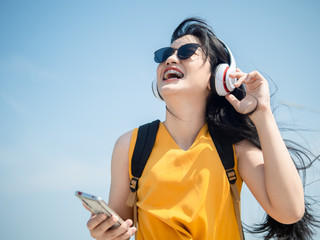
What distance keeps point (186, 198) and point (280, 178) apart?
34.5 inches

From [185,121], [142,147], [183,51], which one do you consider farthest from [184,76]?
[142,147]

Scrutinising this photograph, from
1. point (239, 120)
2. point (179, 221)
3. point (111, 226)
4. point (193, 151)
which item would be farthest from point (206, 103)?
point (111, 226)

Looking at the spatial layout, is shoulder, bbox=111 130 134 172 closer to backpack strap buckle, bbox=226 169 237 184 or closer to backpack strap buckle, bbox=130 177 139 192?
backpack strap buckle, bbox=130 177 139 192

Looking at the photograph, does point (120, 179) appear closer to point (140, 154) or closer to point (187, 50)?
point (140, 154)

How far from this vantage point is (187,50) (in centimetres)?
335

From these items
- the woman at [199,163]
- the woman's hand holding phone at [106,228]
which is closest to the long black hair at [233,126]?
the woman at [199,163]

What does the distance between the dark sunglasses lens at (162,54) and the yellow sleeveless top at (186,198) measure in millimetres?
1109

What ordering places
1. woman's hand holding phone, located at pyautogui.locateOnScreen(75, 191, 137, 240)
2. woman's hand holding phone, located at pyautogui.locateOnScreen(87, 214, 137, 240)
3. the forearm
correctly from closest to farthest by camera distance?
woman's hand holding phone, located at pyautogui.locateOnScreen(75, 191, 137, 240), woman's hand holding phone, located at pyautogui.locateOnScreen(87, 214, 137, 240), the forearm

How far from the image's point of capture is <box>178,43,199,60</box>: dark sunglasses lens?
3330 millimetres

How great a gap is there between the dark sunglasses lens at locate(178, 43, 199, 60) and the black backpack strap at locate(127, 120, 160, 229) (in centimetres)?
85

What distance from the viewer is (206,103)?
141 inches

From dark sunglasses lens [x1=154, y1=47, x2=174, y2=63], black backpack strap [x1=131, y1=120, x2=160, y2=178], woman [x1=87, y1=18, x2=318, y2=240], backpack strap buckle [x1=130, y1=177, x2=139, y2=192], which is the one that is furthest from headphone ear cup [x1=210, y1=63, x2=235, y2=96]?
backpack strap buckle [x1=130, y1=177, x2=139, y2=192]

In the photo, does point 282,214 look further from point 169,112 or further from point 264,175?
point 169,112

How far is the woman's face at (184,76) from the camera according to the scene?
10.6 feet
